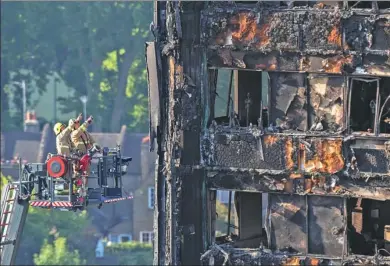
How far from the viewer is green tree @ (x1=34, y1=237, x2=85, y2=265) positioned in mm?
71312

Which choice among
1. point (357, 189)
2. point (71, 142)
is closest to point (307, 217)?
point (357, 189)

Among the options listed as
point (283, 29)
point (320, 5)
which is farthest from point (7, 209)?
A: point (320, 5)

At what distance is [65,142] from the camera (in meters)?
27.6

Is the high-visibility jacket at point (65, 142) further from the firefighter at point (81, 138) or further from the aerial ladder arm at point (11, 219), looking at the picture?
the aerial ladder arm at point (11, 219)

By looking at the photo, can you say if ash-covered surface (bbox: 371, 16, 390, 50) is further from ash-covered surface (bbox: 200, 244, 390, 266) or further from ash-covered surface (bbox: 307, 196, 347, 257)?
ash-covered surface (bbox: 200, 244, 390, 266)

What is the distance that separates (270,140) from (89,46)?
74.3m

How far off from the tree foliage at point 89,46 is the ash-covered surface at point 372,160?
234 ft

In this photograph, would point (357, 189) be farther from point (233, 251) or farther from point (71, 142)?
point (71, 142)

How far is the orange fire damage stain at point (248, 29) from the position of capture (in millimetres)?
24562

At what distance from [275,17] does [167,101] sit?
2459 mm

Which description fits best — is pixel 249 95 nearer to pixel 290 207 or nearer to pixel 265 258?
pixel 290 207

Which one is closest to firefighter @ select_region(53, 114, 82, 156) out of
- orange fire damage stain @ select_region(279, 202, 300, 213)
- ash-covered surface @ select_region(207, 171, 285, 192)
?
ash-covered surface @ select_region(207, 171, 285, 192)

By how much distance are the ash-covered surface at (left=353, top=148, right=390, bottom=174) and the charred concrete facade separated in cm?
2

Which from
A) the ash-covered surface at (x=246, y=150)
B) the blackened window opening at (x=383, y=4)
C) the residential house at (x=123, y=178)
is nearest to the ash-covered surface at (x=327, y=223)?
the ash-covered surface at (x=246, y=150)
